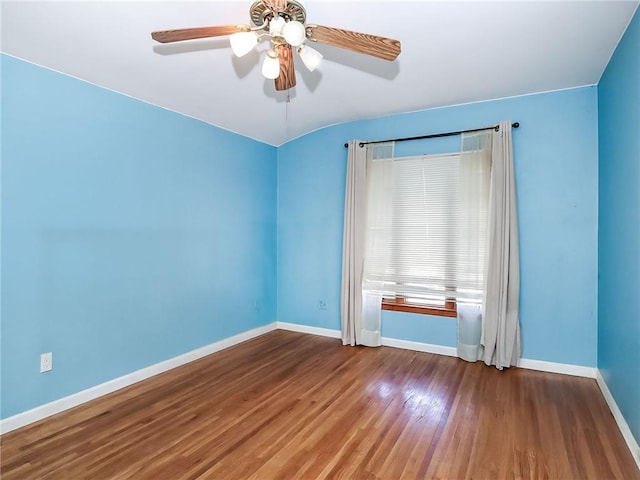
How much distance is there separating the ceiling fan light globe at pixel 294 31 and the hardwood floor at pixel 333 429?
2.18m

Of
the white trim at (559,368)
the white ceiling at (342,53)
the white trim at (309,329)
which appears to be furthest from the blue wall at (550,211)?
the white trim at (309,329)

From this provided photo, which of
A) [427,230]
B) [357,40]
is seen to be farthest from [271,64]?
[427,230]

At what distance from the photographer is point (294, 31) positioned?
1.60m

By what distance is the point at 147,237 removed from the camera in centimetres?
312

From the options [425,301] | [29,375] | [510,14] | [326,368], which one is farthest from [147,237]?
[510,14]

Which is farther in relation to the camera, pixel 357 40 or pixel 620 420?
pixel 620 420

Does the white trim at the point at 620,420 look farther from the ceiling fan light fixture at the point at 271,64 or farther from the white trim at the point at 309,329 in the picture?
the ceiling fan light fixture at the point at 271,64

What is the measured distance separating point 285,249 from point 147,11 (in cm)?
307

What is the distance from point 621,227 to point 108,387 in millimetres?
3963

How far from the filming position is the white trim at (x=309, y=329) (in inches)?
171

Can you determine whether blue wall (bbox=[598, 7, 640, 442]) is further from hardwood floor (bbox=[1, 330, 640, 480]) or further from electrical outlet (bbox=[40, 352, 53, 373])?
electrical outlet (bbox=[40, 352, 53, 373])

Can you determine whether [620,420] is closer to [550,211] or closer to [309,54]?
[550,211]

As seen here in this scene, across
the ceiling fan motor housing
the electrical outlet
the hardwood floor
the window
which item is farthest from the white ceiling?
the hardwood floor

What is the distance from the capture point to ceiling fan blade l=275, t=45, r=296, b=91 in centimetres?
191
